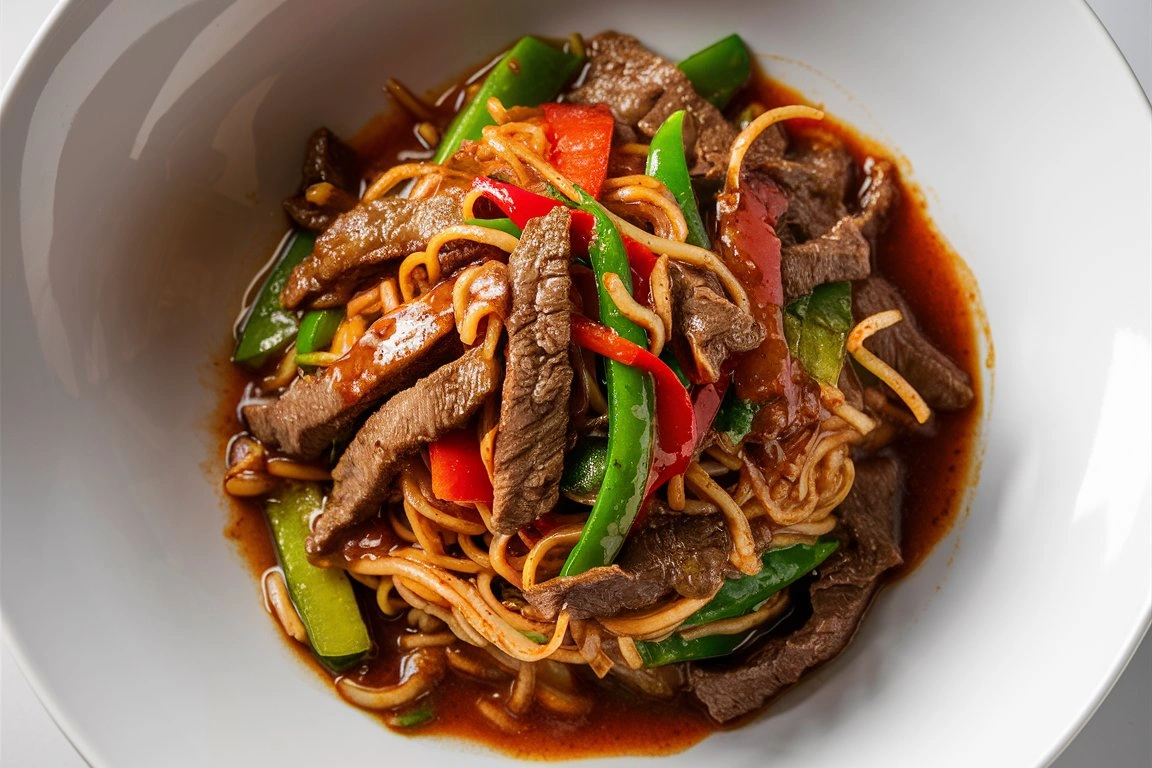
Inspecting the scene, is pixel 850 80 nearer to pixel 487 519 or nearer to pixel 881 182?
pixel 881 182

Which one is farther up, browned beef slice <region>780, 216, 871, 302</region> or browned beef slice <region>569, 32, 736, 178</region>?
browned beef slice <region>569, 32, 736, 178</region>

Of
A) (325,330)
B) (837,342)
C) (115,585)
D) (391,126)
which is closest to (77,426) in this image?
(115,585)

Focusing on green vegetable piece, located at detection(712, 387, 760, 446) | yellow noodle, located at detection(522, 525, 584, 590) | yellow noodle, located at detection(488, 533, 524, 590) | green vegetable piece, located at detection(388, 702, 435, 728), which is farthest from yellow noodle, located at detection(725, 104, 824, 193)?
green vegetable piece, located at detection(388, 702, 435, 728)

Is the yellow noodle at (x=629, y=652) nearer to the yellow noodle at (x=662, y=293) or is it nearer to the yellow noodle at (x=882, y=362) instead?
the yellow noodle at (x=662, y=293)

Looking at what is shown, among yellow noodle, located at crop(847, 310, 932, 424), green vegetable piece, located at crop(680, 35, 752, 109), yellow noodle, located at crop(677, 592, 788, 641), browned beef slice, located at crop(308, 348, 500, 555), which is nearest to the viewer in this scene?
browned beef slice, located at crop(308, 348, 500, 555)

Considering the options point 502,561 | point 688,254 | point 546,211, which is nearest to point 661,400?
point 688,254

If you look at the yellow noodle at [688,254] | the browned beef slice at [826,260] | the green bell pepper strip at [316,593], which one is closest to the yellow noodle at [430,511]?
the green bell pepper strip at [316,593]

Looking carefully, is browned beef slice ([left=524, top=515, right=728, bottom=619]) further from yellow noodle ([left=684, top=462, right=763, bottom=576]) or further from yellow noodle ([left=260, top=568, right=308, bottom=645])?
yellow noodle ([left=260, top=568, right=308, bottom=645])
